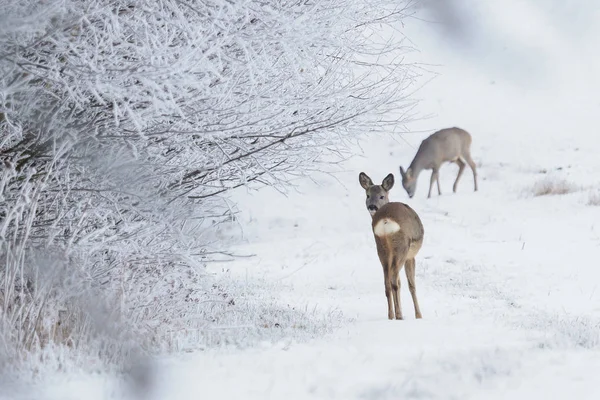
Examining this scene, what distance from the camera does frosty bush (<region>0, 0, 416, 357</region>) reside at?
383cm

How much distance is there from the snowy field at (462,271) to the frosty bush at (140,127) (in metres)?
0.62

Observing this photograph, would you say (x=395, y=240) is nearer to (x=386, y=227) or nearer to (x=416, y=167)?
(x=386, y=227)

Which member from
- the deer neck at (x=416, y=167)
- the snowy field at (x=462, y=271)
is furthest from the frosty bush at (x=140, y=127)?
the deer neck at (x=416, y=167)

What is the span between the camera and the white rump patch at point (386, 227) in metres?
7.14

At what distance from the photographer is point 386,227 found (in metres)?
7.14

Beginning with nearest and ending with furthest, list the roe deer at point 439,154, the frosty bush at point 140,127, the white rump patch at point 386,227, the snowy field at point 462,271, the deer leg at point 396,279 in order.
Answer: the snowy field at point 462,271 → the frosty bush at point 140,127 → the white rump patch at point 386,227 → the deer leg at point 396,279 → the roe deer at point 439,154

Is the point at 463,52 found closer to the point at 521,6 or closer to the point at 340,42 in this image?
the point at 521,6

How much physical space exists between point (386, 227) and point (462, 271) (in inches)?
175

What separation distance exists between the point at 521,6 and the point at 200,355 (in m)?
3.89

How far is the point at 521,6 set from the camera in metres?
1.06

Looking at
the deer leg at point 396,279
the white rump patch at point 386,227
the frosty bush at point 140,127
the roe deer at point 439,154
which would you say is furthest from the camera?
the roe deer at point 439,154

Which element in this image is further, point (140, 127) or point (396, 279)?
point (396, 279)

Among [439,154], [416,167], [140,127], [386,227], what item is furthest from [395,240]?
[439,154]

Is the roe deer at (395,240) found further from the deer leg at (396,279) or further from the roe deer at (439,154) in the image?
the roe deer at (439,154)
